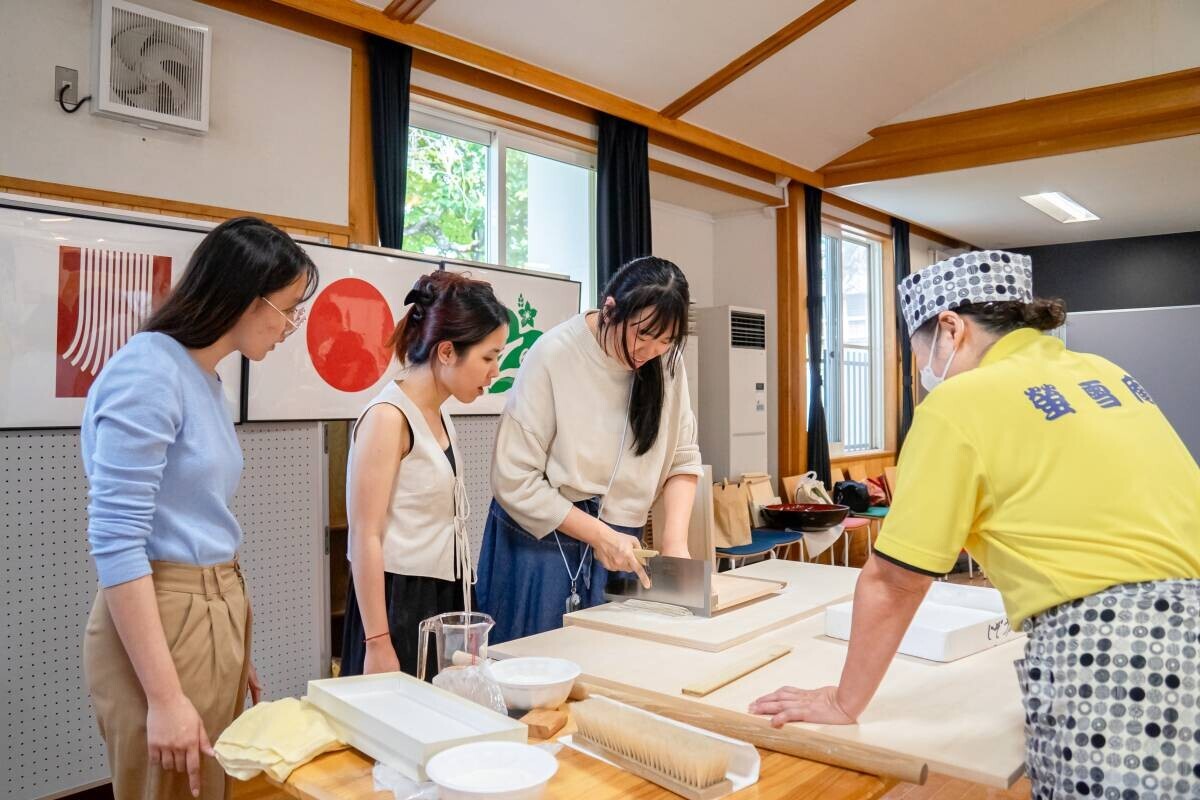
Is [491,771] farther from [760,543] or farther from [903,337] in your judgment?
[903,337]

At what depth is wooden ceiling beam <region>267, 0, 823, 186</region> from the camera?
3.28m

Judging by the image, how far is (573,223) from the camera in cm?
485

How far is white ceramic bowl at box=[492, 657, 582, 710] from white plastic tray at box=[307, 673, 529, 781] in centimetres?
13

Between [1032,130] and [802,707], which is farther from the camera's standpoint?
[1032,130]

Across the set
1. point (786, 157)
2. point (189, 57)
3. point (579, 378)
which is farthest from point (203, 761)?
point (786, 157)

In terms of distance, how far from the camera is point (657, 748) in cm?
108

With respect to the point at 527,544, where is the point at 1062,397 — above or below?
above

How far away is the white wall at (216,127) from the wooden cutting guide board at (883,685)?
217cm

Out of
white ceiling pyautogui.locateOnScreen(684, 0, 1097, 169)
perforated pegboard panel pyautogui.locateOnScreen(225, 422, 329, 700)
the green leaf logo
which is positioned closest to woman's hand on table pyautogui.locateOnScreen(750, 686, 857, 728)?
perforated pegboard panel pyautogui.locateOnScreen(225, 422, 329, 700)

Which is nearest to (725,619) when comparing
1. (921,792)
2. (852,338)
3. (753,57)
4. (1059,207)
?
(921,792)

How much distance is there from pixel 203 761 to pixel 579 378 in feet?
3.54

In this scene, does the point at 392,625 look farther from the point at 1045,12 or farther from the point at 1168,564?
the point at 1045,12

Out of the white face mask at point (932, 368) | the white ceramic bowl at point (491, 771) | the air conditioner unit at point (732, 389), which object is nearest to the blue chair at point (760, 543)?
the air conditioner unit at point (732, 389)

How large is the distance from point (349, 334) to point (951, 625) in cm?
236
